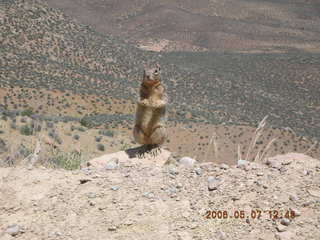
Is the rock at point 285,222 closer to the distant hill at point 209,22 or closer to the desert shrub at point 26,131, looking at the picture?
the desert shrub at point 26,131

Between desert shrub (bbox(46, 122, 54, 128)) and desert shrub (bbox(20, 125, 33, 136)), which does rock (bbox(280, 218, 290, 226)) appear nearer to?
desert shrub (bbox(20, 125, 33, 136))

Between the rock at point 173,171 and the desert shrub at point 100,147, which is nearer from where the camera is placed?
the rock at point 173,171

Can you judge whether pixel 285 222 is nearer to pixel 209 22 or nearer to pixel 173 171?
pixel 173 171

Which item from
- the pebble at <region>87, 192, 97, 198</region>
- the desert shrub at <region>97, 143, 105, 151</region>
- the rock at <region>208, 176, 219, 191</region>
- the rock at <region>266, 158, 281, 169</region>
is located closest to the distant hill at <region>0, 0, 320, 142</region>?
the desert shrub at <region>97, 143, 105, 151</region>

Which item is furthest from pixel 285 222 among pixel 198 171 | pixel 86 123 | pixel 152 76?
pixel 86 123

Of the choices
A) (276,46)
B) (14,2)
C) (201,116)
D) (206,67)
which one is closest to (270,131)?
(201,116)

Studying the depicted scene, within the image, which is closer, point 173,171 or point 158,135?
point 173,171

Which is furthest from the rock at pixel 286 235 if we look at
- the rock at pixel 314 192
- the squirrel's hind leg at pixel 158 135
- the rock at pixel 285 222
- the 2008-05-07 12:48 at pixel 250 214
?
the squirrel's hind leg at pixel 158 135
